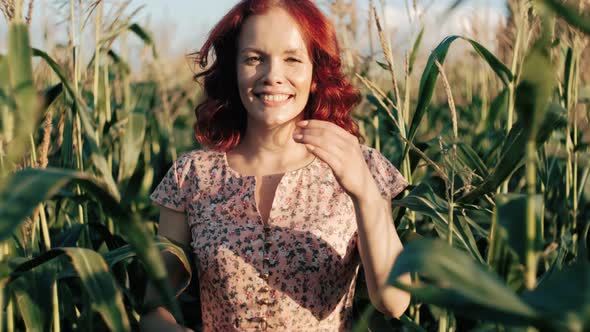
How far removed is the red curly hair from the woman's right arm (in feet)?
0.82

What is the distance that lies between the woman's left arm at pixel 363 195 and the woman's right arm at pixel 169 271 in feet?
1.62

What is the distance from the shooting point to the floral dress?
1.86m

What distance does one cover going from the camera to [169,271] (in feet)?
6.09

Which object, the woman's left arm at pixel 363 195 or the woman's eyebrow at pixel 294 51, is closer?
the woman's left arm at pixel 363 195

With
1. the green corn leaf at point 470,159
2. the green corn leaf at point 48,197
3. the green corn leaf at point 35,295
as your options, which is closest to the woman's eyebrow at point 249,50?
the green corn leaf at point 470,159

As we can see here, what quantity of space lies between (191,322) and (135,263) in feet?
1.55

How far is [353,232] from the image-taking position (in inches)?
75.5

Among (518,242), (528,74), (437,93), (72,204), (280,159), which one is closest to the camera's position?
(528,74)

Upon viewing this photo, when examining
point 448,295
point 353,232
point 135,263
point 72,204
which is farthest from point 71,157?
point 448,295

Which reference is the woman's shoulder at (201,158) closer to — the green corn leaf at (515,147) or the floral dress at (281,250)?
the floral dress at (281,250)

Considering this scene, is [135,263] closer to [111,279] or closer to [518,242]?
[111,279]

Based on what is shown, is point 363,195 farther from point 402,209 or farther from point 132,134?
point 132,134

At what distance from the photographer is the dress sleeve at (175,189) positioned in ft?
6.63

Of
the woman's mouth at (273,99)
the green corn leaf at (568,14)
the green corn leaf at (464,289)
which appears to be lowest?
the green corn leaf at (464,289)
